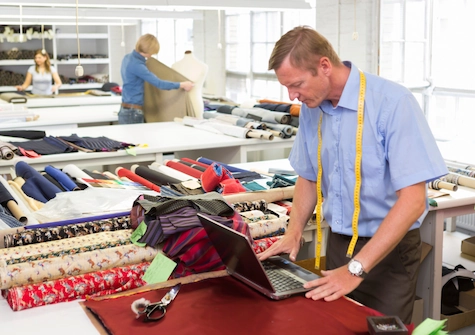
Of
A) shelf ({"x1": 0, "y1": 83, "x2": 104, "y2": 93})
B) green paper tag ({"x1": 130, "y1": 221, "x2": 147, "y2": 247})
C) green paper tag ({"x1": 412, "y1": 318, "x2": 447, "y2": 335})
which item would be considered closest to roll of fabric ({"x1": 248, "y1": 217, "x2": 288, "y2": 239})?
green paper tag ({"x1": 130, "y1": 221, "x2": 147, "y2": 247})

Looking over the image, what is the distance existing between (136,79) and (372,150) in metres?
4.79

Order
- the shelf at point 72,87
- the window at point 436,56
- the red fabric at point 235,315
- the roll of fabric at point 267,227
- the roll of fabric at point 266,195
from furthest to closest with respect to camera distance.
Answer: the shelf at point 72,87 → the window at point 436,56 → the roll of fabric at point 266,195 → the roll of fabric at point 267,227 → the red fabric at point 235,315

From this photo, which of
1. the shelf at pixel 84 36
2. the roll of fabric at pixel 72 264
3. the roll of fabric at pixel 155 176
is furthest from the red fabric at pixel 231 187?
the shelf at pixel 84 36

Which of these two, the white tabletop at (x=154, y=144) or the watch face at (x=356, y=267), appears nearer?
the watch face at (x=356, y=267)

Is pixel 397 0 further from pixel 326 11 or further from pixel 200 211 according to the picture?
pixel 200 211

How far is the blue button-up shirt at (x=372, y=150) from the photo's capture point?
82.8 inches

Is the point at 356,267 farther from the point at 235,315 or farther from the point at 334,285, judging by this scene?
the point at 235,315

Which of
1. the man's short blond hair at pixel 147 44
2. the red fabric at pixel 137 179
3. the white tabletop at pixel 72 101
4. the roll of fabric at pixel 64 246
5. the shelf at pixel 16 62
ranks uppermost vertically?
the man's short blond hair at pixel 147 44

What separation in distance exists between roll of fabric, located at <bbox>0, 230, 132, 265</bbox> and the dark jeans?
167 inches

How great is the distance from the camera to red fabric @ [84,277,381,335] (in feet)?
6.19

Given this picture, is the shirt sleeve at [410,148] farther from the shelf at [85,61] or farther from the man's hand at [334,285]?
the shelf at [85,61]

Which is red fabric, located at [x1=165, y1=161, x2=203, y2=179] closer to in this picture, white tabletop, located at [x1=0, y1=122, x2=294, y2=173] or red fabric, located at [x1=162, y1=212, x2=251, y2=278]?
white tabletop, located at [x1=0, y1=122, x2=294, y2=173]

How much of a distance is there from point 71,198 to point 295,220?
1316mm

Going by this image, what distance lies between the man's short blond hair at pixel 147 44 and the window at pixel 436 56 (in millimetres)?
2524
